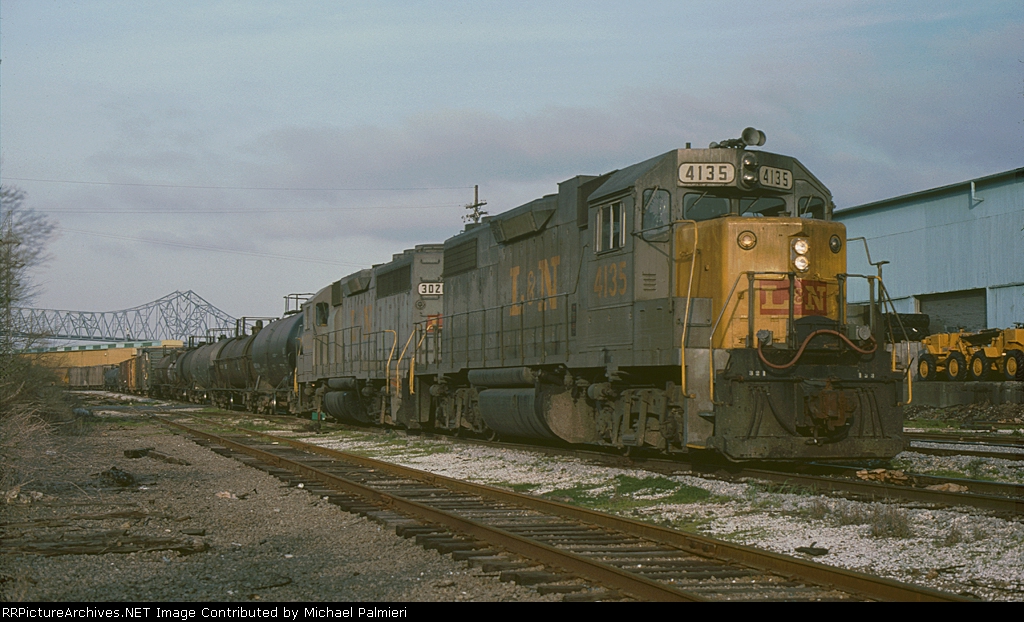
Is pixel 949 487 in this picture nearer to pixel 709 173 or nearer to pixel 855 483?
pixel 855 483

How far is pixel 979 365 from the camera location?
27172mm

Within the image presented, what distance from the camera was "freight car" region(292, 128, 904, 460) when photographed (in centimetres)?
989

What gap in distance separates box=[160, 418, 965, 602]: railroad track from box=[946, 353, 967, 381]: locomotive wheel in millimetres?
21995

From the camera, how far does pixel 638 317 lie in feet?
37.1

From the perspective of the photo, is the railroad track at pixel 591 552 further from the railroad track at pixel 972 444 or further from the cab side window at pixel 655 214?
the railroad track at pixel 972 444

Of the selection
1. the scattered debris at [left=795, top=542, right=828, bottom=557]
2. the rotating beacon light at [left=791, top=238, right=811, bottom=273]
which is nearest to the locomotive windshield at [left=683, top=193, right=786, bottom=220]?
the rotating beacon light at [left=791, top=238, right=811, bottom=273]

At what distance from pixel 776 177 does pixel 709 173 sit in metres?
0.84

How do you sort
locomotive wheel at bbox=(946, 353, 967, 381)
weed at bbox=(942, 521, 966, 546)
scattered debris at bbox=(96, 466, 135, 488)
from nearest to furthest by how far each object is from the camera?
weed at bbox=(942, 521, 966, 546), scattered debris at bbox=(96, 466, 135, 488), locomotive wheel at bbox=(946, 353, 967, 381)

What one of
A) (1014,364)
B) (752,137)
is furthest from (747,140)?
(1014,364)

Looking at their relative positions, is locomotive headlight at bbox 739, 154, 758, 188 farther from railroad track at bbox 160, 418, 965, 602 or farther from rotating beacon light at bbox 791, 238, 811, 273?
railroad track at bbox 160, 418, 965, 602

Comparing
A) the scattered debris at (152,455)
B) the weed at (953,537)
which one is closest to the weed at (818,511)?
the weed at (953,537)

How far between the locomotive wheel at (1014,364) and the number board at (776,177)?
1866 cm
